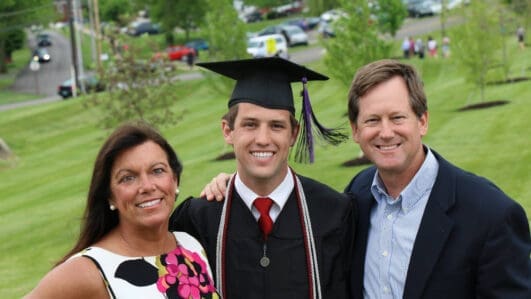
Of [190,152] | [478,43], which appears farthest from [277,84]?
[478,43]

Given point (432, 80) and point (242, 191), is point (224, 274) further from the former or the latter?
point (432, 80)

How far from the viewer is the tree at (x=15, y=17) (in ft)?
199

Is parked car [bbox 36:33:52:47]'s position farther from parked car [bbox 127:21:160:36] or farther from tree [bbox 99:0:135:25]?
parked car [bbox 127:21:160:36]

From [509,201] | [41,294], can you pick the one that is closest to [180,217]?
[41,294]

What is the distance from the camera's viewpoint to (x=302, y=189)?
496 cm

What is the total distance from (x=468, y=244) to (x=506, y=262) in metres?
0.21

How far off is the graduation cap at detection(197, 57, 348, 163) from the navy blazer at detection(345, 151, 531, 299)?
41.5 inches

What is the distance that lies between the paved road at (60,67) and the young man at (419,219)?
4089cm

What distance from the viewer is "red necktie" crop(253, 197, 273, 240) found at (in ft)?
15.8

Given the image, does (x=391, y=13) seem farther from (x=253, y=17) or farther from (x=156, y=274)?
(x=156, y=274)

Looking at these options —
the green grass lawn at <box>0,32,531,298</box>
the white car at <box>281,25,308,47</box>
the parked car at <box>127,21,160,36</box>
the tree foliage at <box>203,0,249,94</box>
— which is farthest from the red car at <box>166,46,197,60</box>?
the tree foliage at <box>203,0,249,94</box>

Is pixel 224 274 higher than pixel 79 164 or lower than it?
higher

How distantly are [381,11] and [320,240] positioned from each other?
40864 millimetres

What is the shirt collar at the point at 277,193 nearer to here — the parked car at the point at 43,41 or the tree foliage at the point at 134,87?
the tree foliage at the point at 134,87
